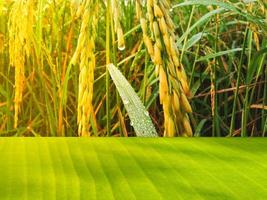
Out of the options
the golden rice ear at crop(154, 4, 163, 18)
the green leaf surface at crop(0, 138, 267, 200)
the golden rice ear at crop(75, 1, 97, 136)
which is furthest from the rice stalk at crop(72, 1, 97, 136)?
the green leaf surface at crop(0, 138, 267, 200)

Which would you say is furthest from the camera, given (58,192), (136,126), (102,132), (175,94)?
(102,132)

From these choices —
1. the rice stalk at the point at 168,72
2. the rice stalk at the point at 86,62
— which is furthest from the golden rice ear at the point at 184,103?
the rice stalk at the point at 86,62

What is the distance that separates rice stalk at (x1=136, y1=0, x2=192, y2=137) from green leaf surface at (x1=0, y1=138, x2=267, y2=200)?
7.6 inches

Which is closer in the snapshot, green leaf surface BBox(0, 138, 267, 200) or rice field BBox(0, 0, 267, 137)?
green leaf surface BBox(0, 138, 267, 200)

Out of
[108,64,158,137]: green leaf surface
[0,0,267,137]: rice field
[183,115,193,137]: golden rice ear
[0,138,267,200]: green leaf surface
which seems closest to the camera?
[0,138,267,200]: green leaf surface

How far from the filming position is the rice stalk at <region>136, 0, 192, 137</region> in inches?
20.0

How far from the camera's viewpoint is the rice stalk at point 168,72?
0.51 m

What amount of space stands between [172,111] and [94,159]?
0.26 metres

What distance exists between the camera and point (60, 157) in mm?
258

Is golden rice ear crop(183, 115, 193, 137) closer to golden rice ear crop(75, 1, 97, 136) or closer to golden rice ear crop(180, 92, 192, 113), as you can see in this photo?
golden rice ear crop(180, 92, 192, 113)

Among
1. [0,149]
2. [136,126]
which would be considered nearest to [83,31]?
[136,126]

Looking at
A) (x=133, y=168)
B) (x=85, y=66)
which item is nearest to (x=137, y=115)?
(x=85, y=66)

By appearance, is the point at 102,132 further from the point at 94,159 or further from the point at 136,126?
the point at 94,159

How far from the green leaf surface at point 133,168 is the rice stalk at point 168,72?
0.63 feet
